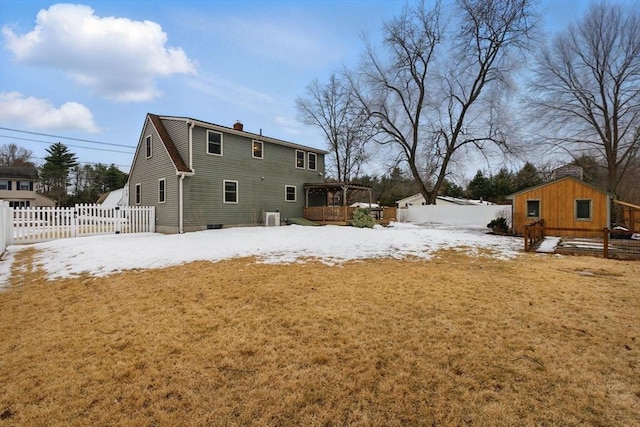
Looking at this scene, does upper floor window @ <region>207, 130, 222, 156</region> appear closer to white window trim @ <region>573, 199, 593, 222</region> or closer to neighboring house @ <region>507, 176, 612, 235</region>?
neighboring house @ <region>507, 176, 612, 235</region>

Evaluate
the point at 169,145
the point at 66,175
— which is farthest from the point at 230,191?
the point at 66,175

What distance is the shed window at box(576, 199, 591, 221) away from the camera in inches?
596

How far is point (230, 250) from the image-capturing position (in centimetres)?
1000

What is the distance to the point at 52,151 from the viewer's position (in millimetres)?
42406

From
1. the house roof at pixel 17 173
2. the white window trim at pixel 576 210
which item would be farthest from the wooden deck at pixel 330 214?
the house roof at pixel 17 173

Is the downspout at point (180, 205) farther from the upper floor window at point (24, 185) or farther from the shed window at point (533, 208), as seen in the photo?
the upper floor window at point (24, 185)

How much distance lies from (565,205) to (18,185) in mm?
53294

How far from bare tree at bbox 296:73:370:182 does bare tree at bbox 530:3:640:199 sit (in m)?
16.5

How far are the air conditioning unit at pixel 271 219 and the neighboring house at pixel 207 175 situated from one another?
0.40m

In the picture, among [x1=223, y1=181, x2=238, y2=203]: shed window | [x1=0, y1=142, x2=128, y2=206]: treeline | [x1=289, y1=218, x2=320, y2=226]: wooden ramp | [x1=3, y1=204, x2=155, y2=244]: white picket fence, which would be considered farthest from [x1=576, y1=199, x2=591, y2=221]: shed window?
[x1=0, y1=142, x2=128, y2=206]: treeline

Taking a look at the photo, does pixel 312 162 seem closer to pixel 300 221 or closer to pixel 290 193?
pixel 290 193

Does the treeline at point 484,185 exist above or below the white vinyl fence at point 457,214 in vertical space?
above

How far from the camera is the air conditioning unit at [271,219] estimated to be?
18.5 meters

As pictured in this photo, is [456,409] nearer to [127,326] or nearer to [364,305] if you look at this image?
[364,305]
